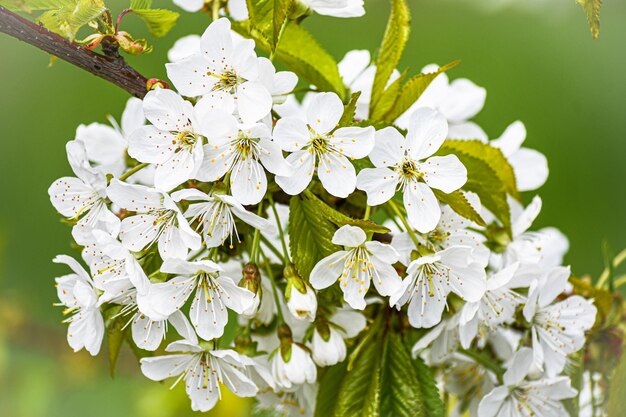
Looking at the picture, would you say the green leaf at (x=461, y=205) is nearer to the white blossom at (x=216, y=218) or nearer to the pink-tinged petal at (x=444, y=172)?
the pink-tinged petal at (x=444, y=172)

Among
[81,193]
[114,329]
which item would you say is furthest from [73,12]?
[114,329]

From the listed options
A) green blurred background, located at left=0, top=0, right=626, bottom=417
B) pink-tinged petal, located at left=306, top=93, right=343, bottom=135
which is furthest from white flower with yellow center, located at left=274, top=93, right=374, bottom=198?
green blurred background, located at left=0, top=0, right=626, bottom=417

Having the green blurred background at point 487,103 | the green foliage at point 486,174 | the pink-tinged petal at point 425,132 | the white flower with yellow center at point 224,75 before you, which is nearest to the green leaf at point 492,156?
the green foliage at point 486,174

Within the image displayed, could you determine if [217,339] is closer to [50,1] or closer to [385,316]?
[385,316]

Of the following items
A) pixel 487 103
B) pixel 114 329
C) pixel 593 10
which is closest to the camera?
pixel 593 10

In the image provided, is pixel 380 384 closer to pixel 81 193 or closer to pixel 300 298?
pixel 300 298

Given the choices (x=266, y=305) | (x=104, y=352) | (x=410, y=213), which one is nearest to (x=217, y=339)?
(x=266, y=305)

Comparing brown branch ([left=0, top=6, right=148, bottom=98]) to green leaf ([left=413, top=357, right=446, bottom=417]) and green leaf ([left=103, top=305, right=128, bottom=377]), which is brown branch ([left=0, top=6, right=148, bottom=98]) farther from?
green leaf ([left=413, top=357, right=446, bottom=417])
